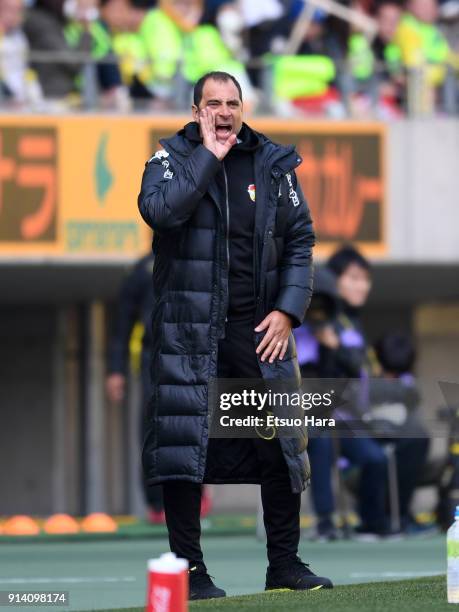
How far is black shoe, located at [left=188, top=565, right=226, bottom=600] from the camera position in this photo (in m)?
7.16

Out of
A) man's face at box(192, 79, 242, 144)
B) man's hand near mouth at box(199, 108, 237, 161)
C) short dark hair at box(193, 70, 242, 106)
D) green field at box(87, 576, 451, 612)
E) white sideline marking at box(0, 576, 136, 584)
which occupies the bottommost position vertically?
white sideline marking at box(0, 576, 136, 584)

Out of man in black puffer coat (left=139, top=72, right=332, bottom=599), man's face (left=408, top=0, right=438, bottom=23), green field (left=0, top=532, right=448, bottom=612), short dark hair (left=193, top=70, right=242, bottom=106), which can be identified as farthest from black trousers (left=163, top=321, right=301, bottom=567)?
man's face (left=408, top=0, right=438, bottom=23)

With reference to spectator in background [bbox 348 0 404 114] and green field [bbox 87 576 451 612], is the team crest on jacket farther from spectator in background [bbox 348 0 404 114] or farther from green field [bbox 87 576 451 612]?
spectator in background [bbox 348 0 404 114]

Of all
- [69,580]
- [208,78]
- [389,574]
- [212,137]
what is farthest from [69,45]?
[212,137]

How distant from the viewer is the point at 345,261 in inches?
483

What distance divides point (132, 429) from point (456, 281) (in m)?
3.42

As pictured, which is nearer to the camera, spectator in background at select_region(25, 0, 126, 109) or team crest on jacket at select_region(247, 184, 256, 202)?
team crest on jacket at select_region(247, 184, 256, 202)

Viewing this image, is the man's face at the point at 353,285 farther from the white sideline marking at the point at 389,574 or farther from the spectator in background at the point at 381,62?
the spectator in background at the point at 381,62

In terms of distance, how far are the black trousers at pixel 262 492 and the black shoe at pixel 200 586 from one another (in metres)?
0.04

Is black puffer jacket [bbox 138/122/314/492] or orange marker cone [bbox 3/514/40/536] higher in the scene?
black puffer jacket [bbox 138/122/314/492]

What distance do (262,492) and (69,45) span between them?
374 inches

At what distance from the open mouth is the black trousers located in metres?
0.69

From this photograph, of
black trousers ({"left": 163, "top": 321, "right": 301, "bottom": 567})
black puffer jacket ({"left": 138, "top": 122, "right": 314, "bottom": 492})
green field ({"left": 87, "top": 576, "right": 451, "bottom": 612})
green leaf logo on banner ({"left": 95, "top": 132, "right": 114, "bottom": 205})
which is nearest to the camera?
green field ({"left": 87, "top": 576, "right": 451, "bottom": 612})

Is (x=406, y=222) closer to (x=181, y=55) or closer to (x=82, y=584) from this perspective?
(x=181, y=55)
